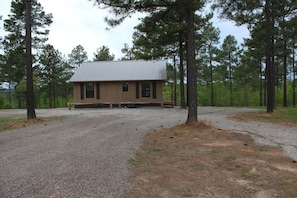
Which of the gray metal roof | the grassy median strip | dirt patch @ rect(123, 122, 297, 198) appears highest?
the gray metal roof

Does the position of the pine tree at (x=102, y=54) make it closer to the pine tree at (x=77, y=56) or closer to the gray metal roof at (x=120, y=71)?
the pine tree at (x=77, y=56)

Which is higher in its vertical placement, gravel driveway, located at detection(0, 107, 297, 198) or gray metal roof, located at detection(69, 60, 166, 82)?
gray metal roof, located at detection(69, 60, 166, 82)

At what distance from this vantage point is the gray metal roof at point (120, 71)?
21.0 meters

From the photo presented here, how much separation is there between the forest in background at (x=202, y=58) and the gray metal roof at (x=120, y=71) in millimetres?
1414

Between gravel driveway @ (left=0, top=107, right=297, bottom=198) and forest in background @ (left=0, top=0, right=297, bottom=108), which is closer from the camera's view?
gravel driveway @ (left=0, top=107, right=297, bottom=198)

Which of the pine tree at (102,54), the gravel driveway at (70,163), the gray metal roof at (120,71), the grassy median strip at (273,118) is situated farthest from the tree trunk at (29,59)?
the pine tree at (102,54)

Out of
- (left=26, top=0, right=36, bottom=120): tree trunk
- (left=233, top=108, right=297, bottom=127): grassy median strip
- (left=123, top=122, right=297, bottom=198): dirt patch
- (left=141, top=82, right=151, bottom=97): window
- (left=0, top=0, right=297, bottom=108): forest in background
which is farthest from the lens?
(left=141, top=82, right=151, bottom=97): window

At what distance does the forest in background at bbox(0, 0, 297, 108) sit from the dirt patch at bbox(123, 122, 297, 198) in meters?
10.3

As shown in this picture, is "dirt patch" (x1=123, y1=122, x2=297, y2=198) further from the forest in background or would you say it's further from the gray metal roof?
the gray metal roof

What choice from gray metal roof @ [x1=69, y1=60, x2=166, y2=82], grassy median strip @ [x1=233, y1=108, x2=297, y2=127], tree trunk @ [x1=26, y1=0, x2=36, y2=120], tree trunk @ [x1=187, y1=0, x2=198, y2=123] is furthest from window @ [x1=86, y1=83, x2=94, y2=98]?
tree trunk @ [x1=187, y1=0, x2=198, y2=123]

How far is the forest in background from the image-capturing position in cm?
1700

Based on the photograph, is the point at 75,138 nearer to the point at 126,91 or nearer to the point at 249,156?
the point at 249,156

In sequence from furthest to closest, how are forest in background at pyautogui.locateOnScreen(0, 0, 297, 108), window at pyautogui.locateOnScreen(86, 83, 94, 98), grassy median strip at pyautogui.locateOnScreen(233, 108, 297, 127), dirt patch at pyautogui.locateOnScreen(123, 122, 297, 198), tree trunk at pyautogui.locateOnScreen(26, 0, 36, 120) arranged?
window at pyautogui.locateOnScreen(86, 83, 94, 98) → forest in background at pyautogui.locateOnScreen(0, 0, 297, 108) → tree trunk at pyautogui.locateOnScreen(26, 0, 36, 120) → grassy median strip at pyautogui.locateOnScreen(233, 108, 297, 127) → dirt patch at pyautogui.locateOnScreen(123, 122, 297, 198)

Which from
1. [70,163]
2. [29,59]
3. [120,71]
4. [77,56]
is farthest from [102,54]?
[70,163]
